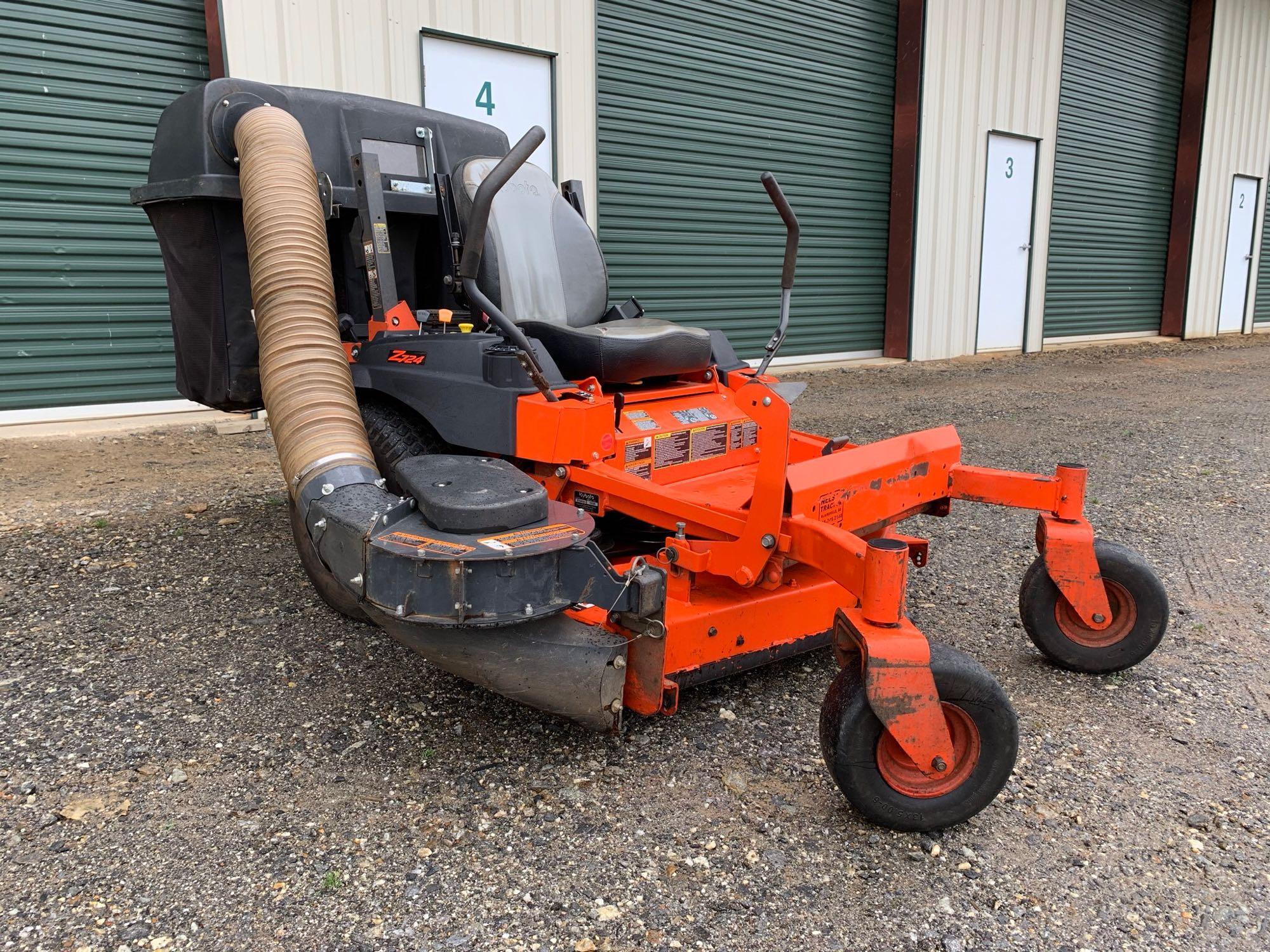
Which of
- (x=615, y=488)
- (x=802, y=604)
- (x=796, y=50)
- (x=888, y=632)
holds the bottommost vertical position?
(x=802, y=604)

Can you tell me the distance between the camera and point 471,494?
2.09m

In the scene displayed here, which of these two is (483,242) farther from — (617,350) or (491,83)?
(491,83)

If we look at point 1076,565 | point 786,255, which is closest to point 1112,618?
point 1076,565

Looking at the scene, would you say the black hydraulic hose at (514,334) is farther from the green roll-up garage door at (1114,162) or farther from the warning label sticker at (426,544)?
the green roll-up garage door at (1114,162)

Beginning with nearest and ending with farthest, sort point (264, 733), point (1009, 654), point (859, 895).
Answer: point (859, 895) < point (264, 733) < point (1009, 654)

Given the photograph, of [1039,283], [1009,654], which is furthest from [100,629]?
[1039,283]

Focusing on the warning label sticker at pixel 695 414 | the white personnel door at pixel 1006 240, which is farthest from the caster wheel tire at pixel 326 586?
the white personnel door at pixel 1006 240

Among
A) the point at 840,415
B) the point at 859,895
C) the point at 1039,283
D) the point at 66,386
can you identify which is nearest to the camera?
the point at 859,895

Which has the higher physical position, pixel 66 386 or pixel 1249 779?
pixel 66 386

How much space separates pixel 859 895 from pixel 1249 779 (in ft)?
3.79

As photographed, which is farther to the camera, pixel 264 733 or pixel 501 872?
pixel 264 733

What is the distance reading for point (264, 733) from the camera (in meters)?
2.52

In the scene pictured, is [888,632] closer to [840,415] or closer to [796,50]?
[840,415]

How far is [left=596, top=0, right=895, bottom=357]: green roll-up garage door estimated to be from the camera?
8.07m
